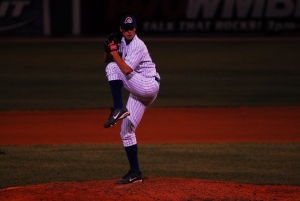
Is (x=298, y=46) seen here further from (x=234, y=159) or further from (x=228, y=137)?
(x=234, y=159)

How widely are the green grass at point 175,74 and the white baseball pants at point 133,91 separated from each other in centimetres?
801

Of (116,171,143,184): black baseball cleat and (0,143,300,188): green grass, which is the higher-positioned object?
(116,171,143,184): black baseball cleat

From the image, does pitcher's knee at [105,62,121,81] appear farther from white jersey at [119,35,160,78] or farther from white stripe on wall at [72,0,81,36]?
white stripe on wall at [72,0,81,36]

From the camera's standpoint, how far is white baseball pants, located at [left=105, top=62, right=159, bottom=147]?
639cm

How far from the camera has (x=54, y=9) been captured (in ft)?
104

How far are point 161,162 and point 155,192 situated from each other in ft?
8.48

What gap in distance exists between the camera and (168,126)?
12078 millimetres

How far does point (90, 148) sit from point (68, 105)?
4918mm

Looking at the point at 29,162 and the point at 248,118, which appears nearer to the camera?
the point at 29,162

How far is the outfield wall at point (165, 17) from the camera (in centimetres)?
3155

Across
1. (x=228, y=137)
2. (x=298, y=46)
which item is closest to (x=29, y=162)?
(x=228, y=137)

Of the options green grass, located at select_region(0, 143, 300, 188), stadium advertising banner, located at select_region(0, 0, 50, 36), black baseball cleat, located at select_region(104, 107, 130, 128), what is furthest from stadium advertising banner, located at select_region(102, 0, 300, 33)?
black baseball cleat, located at select_region(104, 107, 130, 128)

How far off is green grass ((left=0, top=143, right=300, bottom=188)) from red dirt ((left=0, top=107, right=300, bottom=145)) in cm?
61

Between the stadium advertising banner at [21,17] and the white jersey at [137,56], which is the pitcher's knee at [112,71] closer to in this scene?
the white jersey at [137,56]
